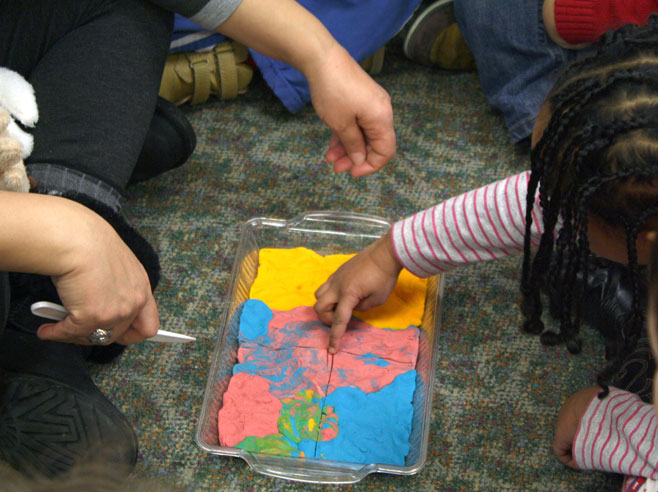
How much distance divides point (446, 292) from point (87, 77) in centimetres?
58

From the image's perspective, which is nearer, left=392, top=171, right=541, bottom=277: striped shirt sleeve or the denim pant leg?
left=392, top=171, right=541, bottom=277: striped shirt sleeve

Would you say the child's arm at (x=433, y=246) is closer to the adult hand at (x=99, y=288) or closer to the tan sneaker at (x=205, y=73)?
the adult hand at (x=99, y=288)

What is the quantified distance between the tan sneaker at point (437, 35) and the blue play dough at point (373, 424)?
2.19 feet

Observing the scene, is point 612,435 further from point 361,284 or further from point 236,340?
point 236,340

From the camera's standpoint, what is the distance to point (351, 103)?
0.91m

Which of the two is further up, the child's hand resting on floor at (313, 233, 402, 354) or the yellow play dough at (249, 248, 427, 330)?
the child's hand resting on floor at (313, 233, 402, 354)

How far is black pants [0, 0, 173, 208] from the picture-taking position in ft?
3.07

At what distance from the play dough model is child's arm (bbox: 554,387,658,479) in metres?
0.20

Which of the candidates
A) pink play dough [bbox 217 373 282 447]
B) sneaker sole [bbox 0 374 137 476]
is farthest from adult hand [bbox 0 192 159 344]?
pink play dough [bbox 217 373 282 447]

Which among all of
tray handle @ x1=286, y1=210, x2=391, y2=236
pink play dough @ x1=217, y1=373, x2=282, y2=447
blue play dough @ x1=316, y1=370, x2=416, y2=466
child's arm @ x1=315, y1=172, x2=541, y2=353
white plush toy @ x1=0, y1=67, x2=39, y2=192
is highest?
white plush toy @ x1=0, y1=67, x2=39, y2=192

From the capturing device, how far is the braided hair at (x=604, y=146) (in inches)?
26.1

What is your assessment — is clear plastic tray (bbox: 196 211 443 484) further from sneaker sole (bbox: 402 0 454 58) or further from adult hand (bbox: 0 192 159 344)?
sneaker sole (bbox: 402 0 454 58)

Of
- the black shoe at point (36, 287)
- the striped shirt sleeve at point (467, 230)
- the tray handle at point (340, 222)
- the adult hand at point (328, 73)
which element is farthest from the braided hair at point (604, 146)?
the black shoe at point (36, 287)

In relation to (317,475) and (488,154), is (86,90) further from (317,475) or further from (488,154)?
(488,154)
